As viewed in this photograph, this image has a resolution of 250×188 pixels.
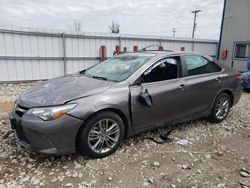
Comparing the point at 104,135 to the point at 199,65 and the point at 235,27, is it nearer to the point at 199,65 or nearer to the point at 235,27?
the point at 199,65

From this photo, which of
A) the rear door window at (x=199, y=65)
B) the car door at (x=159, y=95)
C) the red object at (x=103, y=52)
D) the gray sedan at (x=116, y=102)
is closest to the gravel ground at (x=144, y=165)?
the gray sedan at (x=116, y=102)

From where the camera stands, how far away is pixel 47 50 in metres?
8.83

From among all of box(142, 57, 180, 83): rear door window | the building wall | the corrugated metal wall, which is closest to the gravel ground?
box(142, 57, 180, 83): rear door window

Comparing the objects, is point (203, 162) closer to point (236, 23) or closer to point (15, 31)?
point (15, 31)

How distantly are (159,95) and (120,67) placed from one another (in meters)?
0.81

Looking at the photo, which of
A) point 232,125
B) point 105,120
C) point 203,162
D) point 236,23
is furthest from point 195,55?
point 236,23

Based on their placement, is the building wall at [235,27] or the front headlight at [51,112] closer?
the front headlight at [51,112]

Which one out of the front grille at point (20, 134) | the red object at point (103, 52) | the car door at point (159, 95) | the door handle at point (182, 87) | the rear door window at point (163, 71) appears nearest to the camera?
the front grille at point (20, 134)

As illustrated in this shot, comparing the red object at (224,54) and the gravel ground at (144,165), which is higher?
the red object at (224,54)

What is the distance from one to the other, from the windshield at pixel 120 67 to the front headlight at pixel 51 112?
92 centimetres

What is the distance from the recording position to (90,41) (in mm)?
9742

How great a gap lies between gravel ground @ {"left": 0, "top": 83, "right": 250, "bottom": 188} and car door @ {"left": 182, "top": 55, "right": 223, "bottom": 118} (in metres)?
0.54

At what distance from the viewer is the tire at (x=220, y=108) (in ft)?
13.9

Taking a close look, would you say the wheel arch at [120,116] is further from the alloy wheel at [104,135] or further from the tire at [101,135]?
the alloy wheel at [104,135]
